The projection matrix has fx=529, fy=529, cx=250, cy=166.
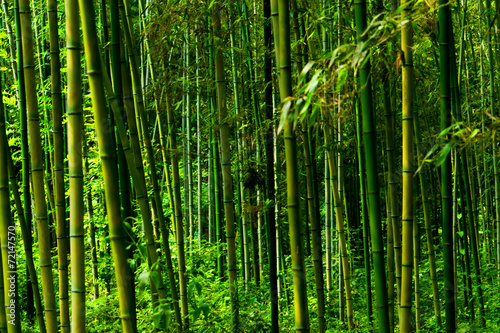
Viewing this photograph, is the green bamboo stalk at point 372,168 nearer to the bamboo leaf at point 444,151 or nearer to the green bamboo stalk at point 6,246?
the bamboo leaf at point 444,151

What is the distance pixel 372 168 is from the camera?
5.86ft

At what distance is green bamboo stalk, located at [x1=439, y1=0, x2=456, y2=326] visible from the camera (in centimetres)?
182

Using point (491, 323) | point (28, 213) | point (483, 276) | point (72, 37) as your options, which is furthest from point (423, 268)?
point (72, 37)

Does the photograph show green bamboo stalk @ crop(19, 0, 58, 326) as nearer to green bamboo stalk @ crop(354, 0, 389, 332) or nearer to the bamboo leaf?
green bamboo stalk @ crop(354, 0, 389, 332)

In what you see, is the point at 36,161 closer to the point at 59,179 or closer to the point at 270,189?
the point at 59,179

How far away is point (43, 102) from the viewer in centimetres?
522

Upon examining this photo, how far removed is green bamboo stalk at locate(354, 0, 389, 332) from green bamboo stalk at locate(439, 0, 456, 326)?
0.80ft

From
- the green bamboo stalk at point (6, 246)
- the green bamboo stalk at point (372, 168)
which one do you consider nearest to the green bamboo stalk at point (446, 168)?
the green bamboo stalk at point (372, 168)

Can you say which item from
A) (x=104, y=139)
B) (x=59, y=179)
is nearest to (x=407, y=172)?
(x=104, y=139)

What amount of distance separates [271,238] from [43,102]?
338 centimetres

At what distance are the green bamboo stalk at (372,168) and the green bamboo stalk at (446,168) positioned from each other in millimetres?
245

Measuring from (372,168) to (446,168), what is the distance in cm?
30

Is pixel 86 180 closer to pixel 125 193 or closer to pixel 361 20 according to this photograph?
pixel 125 193

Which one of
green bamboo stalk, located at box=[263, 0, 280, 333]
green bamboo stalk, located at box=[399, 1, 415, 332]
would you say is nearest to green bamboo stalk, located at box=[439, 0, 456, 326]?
green bamboo stalk, located at box=[399, 1, 415, 332]
